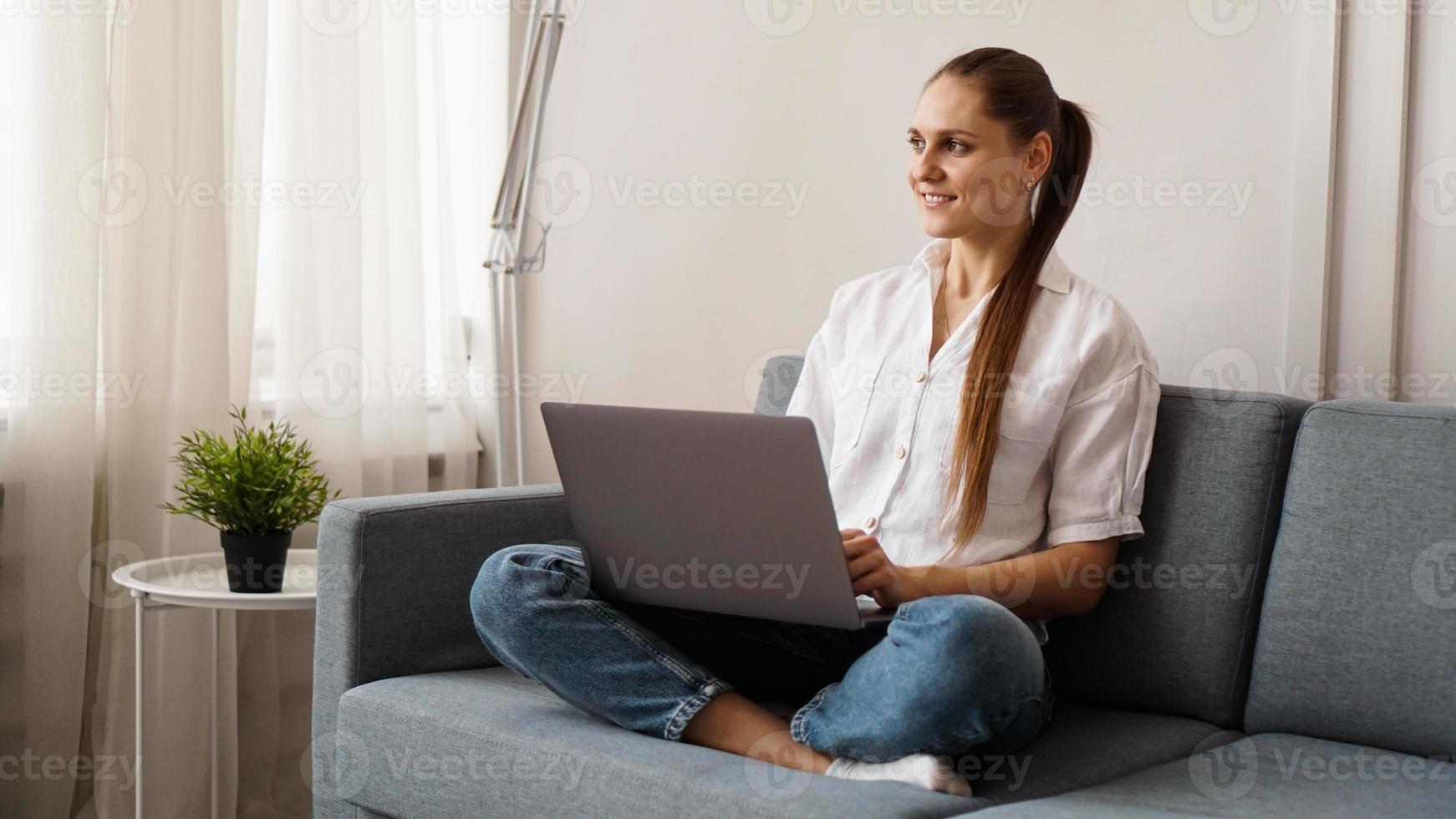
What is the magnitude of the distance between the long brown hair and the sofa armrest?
23.3 inches

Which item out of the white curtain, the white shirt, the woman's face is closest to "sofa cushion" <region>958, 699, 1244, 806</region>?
the white shirt

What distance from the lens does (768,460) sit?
1233mm

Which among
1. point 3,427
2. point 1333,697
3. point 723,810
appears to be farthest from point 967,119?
point 3,427

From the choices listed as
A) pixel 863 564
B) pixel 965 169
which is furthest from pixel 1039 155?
pixel 863 564

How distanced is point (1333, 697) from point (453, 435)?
1.65 m

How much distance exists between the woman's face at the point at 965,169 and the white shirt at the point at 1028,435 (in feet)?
0.29

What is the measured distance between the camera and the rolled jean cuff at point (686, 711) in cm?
133

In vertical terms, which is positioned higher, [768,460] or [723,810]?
[768,460]

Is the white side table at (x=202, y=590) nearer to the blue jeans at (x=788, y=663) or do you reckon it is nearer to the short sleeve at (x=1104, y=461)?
the blue jeans at (x=788, y=663)

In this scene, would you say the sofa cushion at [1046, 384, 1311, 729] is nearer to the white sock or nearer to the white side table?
the white sock

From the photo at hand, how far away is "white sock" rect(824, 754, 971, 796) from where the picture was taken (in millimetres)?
1191

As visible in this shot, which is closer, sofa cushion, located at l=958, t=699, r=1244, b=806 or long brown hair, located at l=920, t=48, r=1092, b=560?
sofa cushion, located at l=958, t=699, r=1244, b=806

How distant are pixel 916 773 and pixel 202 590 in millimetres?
1047

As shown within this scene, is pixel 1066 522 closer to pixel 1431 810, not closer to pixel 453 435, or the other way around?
pixel 1431 810
